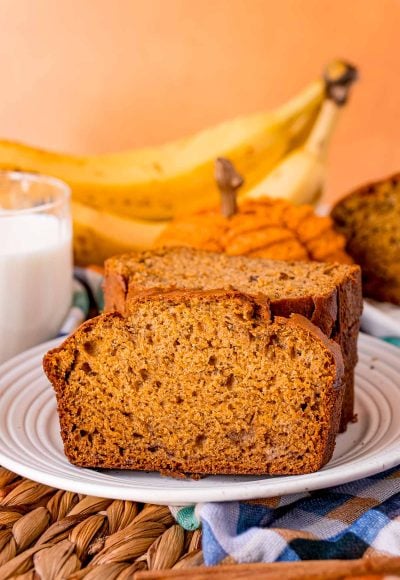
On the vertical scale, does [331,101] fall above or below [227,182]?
above

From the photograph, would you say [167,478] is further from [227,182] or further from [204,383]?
[227,182]

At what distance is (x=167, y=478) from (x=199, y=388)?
0.21 metres

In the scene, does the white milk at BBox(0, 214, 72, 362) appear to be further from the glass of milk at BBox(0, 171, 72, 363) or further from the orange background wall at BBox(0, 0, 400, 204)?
the orange background wall at BBox(0, 0, 400, 204)

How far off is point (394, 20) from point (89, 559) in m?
3.73

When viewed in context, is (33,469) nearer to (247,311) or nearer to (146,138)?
(247,311)

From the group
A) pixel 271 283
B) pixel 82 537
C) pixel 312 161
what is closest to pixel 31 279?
pixel 271 283

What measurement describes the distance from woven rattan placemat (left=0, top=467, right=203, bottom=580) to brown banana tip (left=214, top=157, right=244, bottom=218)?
3.82ft

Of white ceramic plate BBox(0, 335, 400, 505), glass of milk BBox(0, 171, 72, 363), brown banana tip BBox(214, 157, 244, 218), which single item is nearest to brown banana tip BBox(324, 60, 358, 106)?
brown banana tip BBox(214, 157, 244, 218)

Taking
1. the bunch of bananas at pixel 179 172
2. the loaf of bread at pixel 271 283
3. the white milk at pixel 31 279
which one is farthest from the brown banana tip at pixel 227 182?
the bunch of bananas at pixel 179 172

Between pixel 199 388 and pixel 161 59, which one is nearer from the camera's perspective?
pixel 199 388

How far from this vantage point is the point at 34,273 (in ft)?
8.29

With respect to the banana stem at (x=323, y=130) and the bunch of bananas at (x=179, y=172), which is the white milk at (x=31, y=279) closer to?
the bunch of bananas at (x=179, y=172)

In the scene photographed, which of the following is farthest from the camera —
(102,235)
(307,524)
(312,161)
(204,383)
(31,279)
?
(312,161)

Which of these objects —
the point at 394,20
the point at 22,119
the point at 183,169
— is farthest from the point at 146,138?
the point at 394,20
